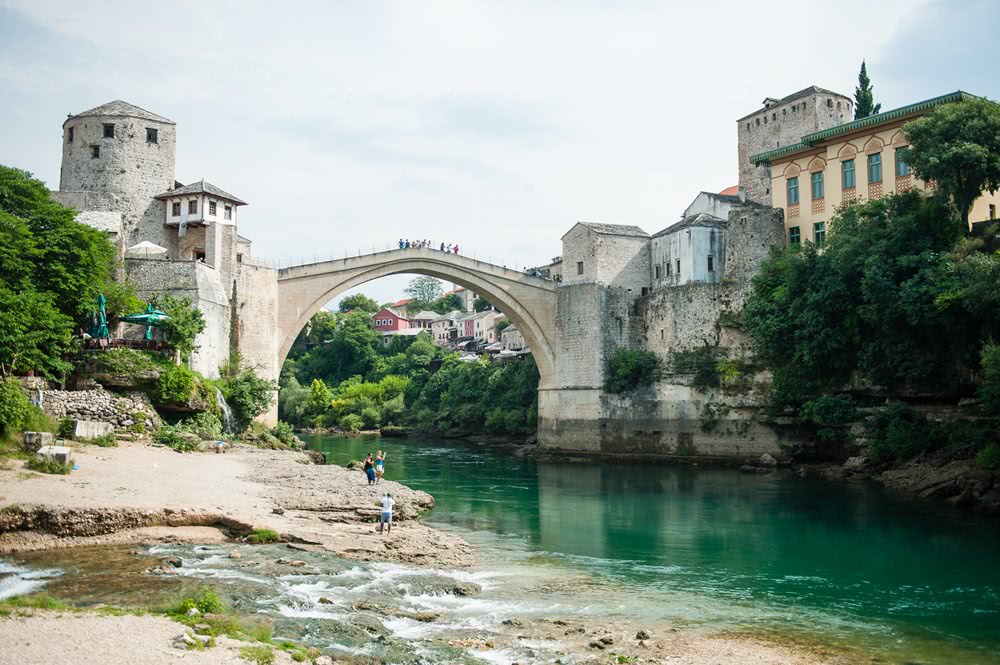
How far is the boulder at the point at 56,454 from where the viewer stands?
17.6 m

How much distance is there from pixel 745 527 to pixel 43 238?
64.0 feet

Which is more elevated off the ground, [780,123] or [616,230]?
[780,123]

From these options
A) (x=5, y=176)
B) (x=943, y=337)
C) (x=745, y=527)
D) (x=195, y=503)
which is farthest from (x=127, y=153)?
(x=943, y=337)

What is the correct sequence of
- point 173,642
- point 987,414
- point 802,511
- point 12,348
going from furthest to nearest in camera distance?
1. point 987,414
2. point 802,511
3. point 12,348
4. point 173,642

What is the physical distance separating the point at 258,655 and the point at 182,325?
20.6 metres

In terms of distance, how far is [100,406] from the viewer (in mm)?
23172

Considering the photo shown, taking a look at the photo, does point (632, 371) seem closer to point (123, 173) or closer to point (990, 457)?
point (990, 457)

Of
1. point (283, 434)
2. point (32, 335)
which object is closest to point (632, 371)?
point (283, 434)

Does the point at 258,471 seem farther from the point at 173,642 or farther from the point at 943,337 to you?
the point at 943,337

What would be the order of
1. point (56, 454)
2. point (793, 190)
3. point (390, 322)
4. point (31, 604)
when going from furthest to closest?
point (390, 322)
point (793, 190)
point (56, 454)
point (31, 604)

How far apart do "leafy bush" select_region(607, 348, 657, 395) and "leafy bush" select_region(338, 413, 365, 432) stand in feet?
71.3

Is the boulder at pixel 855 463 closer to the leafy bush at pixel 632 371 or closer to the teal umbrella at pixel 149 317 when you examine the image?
the leafy bush at pixel 632 371

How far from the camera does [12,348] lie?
2147 cm

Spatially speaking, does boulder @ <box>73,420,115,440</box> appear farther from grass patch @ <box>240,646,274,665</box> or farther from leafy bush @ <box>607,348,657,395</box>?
leafy bush @ <box>607,348,657,395</box>
